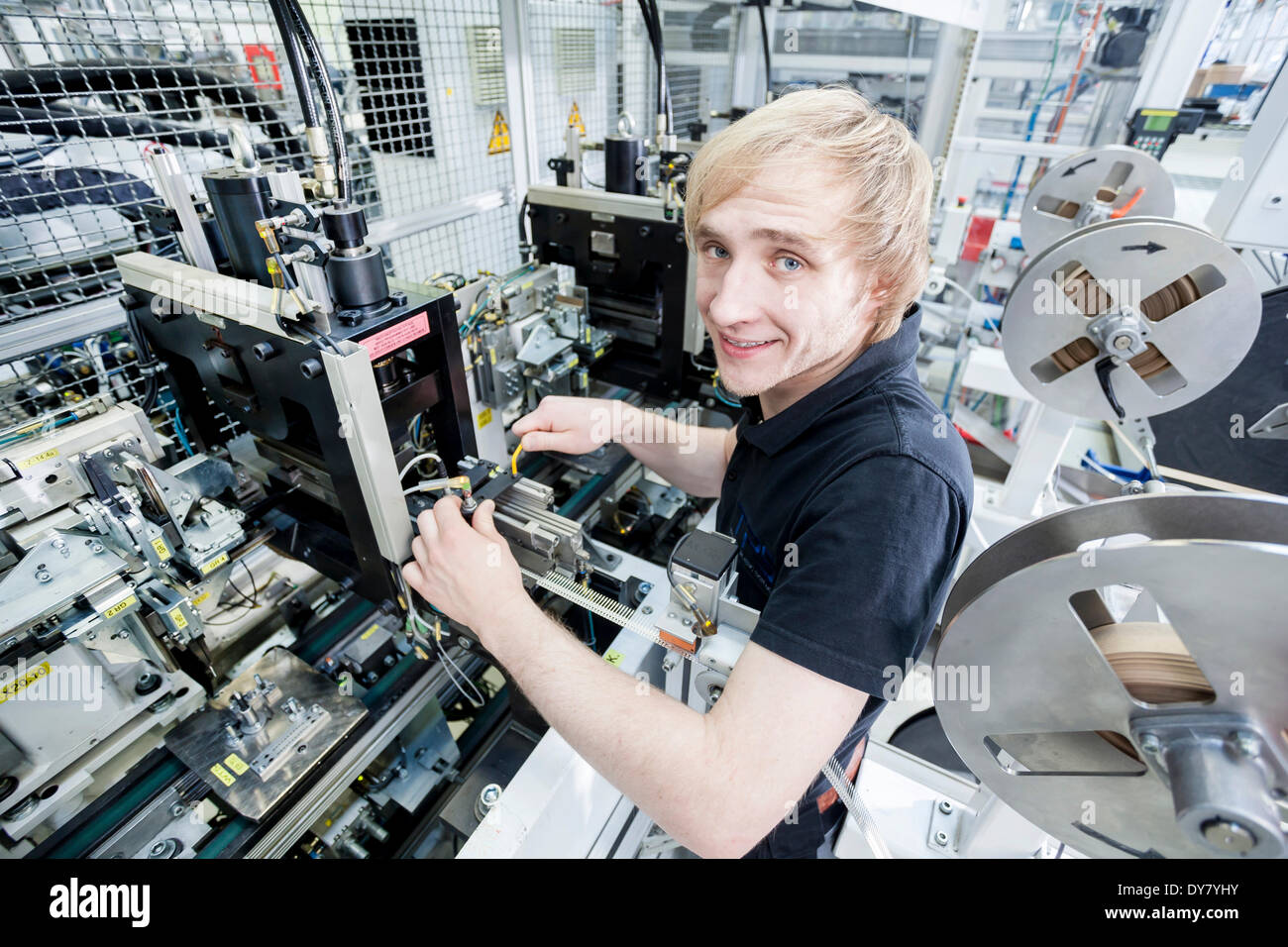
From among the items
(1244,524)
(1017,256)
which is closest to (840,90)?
(1244,524)

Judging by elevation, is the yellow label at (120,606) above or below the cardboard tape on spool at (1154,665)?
below

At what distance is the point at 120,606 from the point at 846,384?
1248 millimetres

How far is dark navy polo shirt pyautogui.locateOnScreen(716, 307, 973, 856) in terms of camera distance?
29.5 inches

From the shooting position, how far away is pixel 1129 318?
162 centimetres

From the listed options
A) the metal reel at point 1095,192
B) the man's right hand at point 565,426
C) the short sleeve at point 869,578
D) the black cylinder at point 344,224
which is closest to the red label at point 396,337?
the black cylinder at point 344,224

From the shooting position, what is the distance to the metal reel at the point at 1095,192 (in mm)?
2318

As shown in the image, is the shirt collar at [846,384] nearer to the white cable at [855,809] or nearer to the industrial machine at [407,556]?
the industrial machine at [407,556]

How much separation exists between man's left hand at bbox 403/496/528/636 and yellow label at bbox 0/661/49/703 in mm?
600

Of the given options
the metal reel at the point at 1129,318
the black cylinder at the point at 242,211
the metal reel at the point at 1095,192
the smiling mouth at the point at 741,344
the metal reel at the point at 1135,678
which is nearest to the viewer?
the metal reel at the point at 1135,678

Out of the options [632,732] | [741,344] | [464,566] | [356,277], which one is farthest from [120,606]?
[741,344]

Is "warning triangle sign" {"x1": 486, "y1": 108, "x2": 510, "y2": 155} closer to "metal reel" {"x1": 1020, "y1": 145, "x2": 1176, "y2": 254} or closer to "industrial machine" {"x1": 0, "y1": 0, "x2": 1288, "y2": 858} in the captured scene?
"industrial machine" {"x1": 0, "y1": 0, "x2": 1288, "y2": 858}

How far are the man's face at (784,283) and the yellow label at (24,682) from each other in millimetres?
1266
